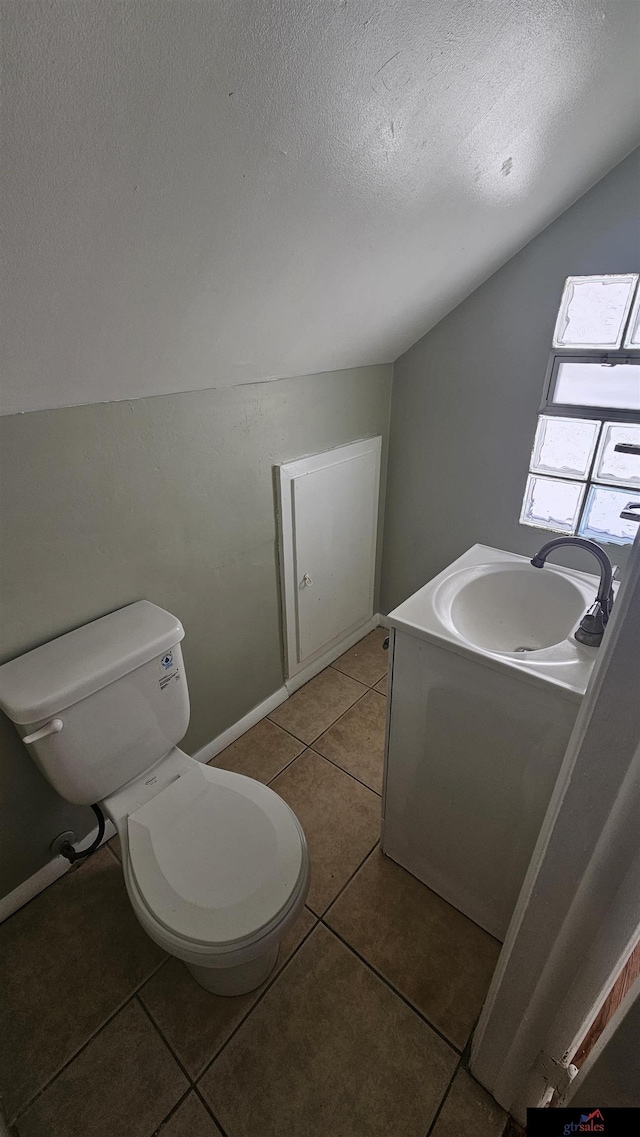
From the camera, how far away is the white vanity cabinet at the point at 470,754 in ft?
3.24

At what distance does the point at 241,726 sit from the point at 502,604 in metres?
1.07

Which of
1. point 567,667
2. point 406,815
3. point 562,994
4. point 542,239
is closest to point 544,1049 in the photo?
point 562,994

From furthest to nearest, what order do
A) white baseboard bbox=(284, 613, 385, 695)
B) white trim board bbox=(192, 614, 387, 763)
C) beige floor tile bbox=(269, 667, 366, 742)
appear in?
white baseboard bbox=(284, 613, 385, 695), beige floor tile bbox=(269, 667, 366, 742), white trim board bbox=(192, 614, 387, 763)

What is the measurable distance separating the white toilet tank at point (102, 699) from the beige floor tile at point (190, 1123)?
0.64 metres

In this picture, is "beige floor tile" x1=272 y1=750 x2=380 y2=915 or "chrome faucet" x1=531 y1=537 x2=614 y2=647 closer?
"chrome faucet" x1=531 y1=537 x2=614 y2=647

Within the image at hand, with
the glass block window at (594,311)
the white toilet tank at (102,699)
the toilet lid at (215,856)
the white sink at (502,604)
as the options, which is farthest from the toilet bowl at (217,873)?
the glass block window at (594,311)

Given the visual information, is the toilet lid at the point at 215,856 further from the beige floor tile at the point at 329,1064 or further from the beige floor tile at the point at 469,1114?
the beige floor tile at the point at 469,1114

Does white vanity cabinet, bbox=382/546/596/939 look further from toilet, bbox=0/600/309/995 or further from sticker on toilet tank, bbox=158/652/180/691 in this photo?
sticker on toilet tank, bbox=158/652/180/691

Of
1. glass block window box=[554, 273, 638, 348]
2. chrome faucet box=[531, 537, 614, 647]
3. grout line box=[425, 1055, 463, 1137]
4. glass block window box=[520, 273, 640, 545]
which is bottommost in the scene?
grout line box=[425, 1055, 463, 1137]

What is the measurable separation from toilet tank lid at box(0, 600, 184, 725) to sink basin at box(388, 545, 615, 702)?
2.00 feet

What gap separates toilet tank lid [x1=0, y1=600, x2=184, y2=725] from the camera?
1021 millimetres

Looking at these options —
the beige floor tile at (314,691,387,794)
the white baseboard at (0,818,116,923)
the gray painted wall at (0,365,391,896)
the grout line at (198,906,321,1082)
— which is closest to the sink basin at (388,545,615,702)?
the beige floor tile at (314,691,387,794)

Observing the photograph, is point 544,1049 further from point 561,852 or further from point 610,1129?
point 610,1129

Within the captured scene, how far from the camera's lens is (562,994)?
2.51 ft
